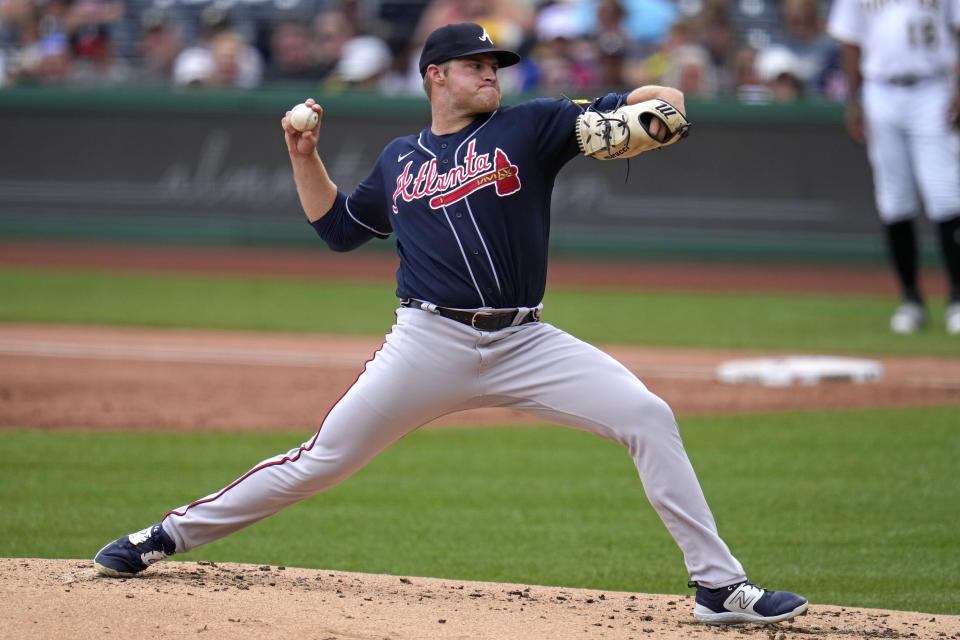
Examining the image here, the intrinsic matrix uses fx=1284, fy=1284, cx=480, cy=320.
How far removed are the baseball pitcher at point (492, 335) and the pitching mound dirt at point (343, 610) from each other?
0.50 feet

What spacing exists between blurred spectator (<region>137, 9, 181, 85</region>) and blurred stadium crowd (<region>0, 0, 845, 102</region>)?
2 cm

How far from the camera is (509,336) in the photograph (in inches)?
156

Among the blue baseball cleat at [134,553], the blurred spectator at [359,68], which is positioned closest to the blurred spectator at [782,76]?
the blurred spectator at [359,68]

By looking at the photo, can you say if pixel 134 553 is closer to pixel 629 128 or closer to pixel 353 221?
pixel 353 221

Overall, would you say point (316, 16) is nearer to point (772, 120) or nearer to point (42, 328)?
point (772, 120)

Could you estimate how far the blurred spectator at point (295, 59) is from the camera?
15898 mm

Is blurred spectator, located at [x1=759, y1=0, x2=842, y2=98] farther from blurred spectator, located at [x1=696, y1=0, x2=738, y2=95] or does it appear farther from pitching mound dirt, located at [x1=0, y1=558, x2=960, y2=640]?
pitching mound dirt, located at [x1=0, y1=558, x2=960, y2=640]

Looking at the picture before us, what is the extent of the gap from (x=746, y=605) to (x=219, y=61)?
1331 centimetres

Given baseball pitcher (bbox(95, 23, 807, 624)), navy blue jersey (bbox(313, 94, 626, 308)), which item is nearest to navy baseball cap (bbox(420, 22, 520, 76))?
baseball pitcher (bbox(95, 23, 807, 624))

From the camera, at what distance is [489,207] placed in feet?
12.8

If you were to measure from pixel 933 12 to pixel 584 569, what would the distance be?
6.28 metres

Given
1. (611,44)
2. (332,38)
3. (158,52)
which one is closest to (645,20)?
(611,44)

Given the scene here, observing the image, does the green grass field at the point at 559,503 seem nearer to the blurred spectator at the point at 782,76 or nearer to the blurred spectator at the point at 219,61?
the blurred spectator at the point at 782,76

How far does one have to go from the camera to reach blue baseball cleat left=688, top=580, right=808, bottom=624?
12.5ft
